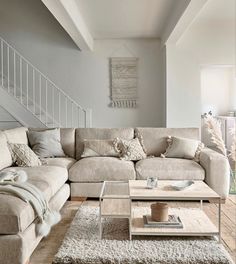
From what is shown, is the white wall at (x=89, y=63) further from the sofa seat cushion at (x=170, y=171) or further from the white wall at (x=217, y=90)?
the sofa seat cushion at (x=170, y=171)

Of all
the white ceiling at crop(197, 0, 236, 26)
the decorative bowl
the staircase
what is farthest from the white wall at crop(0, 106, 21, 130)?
the decorative bowl

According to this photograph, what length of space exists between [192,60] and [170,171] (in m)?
3.47

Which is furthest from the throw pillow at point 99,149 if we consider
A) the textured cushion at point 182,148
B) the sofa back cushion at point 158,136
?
the textured cushion at point 182,148

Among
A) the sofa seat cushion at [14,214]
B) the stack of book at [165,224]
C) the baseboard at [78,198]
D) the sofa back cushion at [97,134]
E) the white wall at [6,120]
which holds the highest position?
the white wall at [6,120]

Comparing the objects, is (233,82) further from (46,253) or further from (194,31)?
(46,253)

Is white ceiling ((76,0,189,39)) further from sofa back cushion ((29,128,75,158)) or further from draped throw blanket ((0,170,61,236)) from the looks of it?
draped throw blanket ((0,170,61,236))

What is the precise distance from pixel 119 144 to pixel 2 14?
15.0 feet

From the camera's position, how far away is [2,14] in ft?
24.8

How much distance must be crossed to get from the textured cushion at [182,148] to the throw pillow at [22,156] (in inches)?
69.9

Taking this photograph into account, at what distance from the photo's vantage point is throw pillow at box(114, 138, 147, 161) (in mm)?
4700

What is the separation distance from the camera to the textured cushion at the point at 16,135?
171 inches

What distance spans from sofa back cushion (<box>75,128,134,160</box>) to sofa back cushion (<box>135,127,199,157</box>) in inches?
6.8

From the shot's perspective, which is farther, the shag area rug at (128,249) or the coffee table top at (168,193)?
the coffee table top at (168,193)

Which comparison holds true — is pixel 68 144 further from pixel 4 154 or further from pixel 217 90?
pixel 217 90
